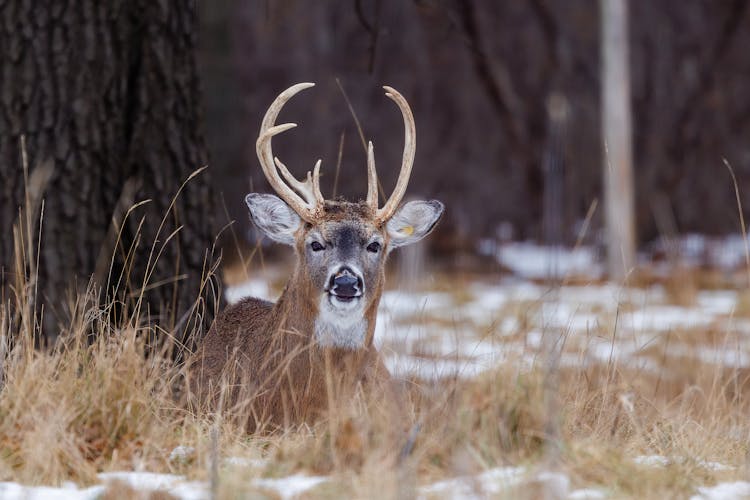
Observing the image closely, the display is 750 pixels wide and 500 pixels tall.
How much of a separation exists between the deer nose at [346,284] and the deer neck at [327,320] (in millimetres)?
63

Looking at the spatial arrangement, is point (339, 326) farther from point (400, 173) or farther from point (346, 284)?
point (400, 173)

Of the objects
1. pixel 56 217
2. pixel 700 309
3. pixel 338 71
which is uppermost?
pixel 338 71

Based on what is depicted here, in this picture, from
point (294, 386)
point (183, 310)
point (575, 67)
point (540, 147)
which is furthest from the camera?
point (575, 67)

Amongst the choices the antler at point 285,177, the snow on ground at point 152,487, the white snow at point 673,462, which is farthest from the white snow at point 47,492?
the antler at point 285,177

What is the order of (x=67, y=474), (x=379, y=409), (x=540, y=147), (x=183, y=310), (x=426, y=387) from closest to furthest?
(x=67, y=474)
(x=379, y=409)
(x=426, y=387)
(x=183, y=310)
(x=540, y=147)

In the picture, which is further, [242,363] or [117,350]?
[242,363]

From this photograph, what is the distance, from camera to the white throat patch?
5145mm

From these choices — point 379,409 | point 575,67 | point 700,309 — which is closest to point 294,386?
point 379,409

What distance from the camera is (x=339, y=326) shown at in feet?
17.0

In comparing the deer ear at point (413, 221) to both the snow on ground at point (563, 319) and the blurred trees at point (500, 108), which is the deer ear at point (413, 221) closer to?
the snow on ground at point (563, 319)

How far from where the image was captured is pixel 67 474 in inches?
152

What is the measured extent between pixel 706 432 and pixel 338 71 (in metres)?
15.1

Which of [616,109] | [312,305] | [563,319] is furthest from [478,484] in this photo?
[616,109]

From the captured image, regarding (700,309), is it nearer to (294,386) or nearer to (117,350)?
(294,386)
